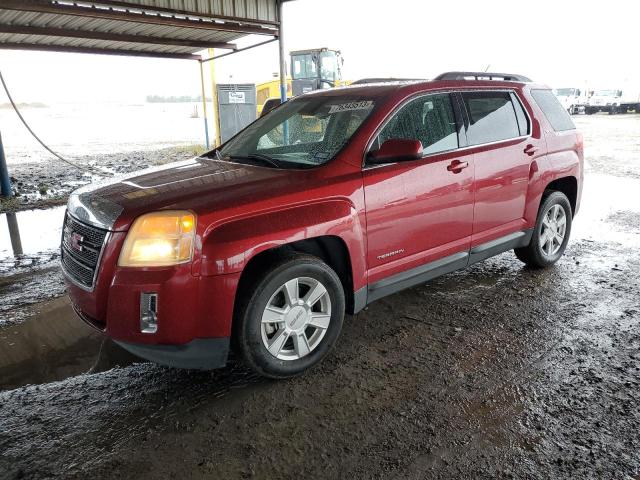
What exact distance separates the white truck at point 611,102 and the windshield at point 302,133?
1478 inches

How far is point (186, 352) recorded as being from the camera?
2545 millimetres

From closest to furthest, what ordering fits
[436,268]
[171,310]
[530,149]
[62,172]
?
[171,310] < [436,268] < [530,149] < [62,172]

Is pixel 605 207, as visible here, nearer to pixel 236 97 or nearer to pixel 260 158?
pixel 260 158

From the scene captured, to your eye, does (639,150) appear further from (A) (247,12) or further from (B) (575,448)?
(B) (575,448)

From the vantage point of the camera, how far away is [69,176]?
11234mm

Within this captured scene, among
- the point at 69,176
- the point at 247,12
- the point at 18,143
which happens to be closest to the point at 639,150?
the point at 247,12

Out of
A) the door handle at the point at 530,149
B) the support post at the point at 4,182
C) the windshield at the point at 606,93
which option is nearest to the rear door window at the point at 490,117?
the door handle at the point at 530,149

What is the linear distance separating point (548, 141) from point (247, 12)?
21.4ft

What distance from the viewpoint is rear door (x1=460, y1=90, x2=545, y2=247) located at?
12.4ft

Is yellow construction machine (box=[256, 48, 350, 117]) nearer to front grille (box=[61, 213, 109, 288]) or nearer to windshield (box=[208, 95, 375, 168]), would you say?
windshield (box=[208, 95, 375, 168])

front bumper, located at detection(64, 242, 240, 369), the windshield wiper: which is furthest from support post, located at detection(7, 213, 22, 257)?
front bumper, located at detection(64, 242, 240, 369)

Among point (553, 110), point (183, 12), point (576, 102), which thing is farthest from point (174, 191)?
point (576, 102)

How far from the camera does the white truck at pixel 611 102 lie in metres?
34.1

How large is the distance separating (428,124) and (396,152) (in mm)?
663
